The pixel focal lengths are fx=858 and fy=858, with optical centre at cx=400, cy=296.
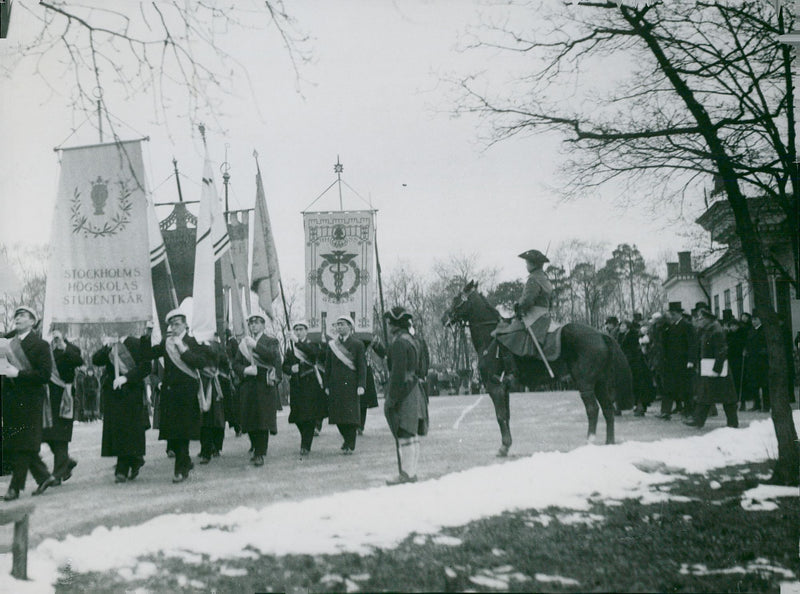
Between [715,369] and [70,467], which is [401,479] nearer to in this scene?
[70,467]

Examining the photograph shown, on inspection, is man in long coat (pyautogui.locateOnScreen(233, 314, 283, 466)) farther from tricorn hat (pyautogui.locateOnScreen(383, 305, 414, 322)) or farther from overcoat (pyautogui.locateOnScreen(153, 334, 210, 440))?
tricorn hat (pyautogui.locateOnScreen(383, 305, 414, 322))

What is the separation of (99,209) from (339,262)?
1.99 meters

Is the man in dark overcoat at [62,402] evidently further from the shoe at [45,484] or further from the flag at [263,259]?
the flag at [263,259]

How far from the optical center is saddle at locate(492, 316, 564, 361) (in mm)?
7594

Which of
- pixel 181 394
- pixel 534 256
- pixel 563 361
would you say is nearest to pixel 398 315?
pixel 534 256

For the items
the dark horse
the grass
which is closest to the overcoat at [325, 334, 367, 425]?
the dark horse

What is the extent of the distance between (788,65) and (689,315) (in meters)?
4.07

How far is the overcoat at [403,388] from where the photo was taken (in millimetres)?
6676

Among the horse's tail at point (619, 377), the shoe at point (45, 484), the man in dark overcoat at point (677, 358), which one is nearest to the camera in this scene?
→ the shoe at point (45, 484)

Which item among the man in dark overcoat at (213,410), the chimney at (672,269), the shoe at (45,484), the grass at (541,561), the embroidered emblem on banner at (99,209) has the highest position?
the embroidered emblem on banner at (99,209)

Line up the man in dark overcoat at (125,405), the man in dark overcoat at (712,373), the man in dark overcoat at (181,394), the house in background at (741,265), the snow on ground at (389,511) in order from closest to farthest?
1. the snow on ground at (389,511)
2. the house in background at (741,265)
3. the man in dark overcoat at (125,405)
4. the man in dark overcoat at (181,394)
5. the man in dark overcoat at (712,373)

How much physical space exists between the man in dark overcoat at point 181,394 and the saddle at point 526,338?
106 inches

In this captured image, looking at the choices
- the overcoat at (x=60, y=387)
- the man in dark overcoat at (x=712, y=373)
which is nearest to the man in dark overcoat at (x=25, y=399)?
the overcoat at (x=60, y=387)

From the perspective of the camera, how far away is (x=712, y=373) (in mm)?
9203
